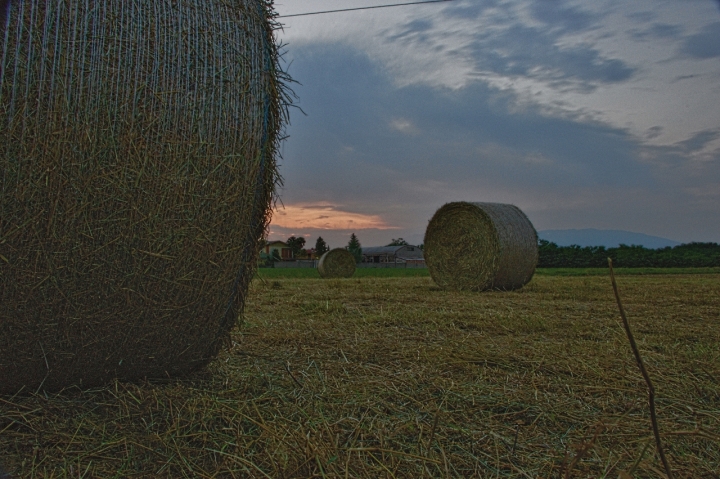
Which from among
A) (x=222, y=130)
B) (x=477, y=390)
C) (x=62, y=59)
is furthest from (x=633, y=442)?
(x=62, y=59)

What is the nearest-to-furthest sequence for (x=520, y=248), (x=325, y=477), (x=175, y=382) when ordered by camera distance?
(x=325, y=477) → (x=175, y=382) → (x=520, y=248)

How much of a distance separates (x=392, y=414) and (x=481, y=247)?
8036mm

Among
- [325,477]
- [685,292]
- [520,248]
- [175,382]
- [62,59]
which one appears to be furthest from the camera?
[520,248]

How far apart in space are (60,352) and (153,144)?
107cm

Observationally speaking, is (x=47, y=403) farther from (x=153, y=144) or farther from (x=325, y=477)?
(x=325, y=477)

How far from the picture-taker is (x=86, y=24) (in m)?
2.49

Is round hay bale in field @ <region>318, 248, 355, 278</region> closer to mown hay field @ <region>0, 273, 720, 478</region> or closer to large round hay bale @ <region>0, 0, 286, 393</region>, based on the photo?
mown hay field @ <region>0, 273, 720, 478</region>

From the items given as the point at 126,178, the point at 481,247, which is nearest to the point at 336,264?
the point at 481,247

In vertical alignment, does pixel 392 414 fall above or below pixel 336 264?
below

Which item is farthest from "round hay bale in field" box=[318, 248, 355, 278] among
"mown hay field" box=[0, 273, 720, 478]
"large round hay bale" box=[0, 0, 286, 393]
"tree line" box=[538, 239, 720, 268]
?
"large round hay bale" box=[0, 0, 286, 393]

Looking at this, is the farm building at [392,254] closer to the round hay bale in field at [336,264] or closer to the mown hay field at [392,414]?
the round hay bale in field at [336,264]

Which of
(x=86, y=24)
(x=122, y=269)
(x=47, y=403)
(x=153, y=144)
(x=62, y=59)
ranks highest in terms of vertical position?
(x=86, y=24)

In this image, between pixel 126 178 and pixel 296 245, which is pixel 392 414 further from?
pixel 296 245

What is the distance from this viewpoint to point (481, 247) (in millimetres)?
10188
